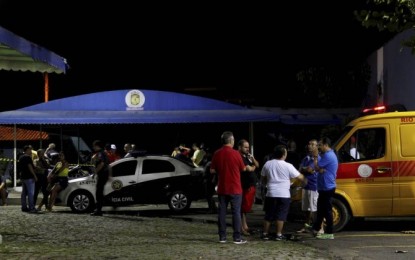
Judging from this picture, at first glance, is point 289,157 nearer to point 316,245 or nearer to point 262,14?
point 316,245

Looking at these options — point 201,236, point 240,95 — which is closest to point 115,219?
point 201,236

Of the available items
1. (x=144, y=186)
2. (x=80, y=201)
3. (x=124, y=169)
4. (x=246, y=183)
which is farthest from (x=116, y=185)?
(x=246, y=183)

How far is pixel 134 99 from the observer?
2444cm

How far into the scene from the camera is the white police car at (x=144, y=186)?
1744cm

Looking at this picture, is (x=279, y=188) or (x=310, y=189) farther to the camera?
(x=310, y=189)

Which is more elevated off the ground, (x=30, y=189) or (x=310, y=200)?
(x=30, y=189)

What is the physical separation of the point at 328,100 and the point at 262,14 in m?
10.5

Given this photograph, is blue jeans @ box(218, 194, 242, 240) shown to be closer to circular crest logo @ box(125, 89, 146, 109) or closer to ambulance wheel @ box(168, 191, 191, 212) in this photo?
ambulance wheel @ box(168, 191, 191, 212)

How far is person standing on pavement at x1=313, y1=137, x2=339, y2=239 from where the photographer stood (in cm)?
1177

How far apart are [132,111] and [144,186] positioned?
7.12 meters

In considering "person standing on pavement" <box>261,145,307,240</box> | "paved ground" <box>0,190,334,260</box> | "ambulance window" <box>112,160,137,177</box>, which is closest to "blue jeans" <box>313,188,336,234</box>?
"person standing on pavement" <box>261,145,307,240</box>

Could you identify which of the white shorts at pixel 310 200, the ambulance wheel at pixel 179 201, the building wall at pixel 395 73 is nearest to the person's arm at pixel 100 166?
the ambulance wheel at pixel 179 201

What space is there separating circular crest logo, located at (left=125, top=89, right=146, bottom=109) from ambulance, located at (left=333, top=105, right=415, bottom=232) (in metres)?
12.6

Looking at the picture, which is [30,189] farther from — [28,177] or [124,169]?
[124,169]
